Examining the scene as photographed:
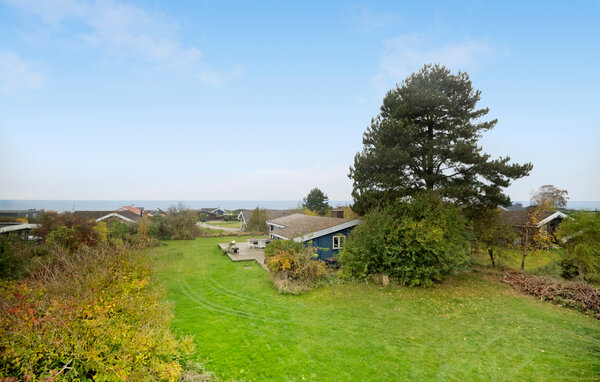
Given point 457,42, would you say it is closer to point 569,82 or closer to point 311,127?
point 569,82

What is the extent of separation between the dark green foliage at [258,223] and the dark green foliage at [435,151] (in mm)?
26210

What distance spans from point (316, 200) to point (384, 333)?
43.1 metres

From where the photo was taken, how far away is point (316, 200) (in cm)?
5188

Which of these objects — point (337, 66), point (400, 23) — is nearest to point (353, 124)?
point (337, 66)

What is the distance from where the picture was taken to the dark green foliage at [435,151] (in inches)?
596

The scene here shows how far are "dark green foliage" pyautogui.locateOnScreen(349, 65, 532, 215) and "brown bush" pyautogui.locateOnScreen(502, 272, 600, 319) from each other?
14.7 ft

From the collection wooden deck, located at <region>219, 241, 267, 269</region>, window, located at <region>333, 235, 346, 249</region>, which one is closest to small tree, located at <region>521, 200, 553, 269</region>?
window, located at <region>333, 235, 346, 249</region>

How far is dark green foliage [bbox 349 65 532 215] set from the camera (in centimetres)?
1514

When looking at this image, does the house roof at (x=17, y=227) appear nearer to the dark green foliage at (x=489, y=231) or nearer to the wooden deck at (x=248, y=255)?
the wooden deck at (x=248, y=255)

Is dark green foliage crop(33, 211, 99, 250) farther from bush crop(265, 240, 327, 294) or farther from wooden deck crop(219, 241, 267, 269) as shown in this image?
bush crop(265, 240, 327, 294)

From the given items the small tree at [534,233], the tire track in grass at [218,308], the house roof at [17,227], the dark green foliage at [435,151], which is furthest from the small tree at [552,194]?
the house roof at [17,227]

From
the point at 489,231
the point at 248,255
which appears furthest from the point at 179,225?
the point at 489,231

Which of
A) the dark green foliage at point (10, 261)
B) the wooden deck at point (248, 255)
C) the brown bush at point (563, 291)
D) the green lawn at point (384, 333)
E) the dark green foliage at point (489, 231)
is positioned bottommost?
the wooden deck at point (248, 255)

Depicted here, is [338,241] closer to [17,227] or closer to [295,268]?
[295,268]
